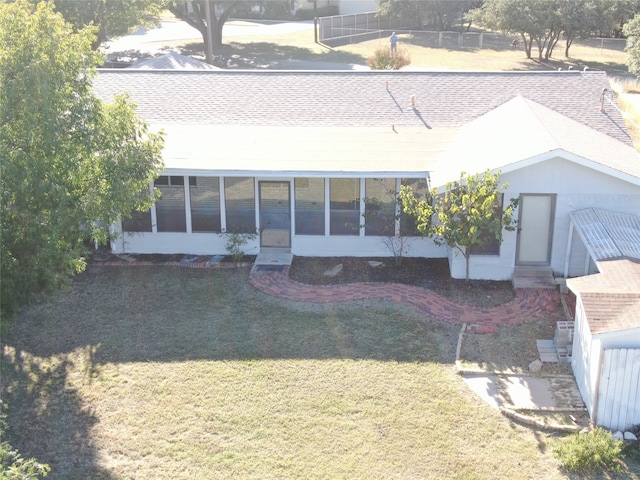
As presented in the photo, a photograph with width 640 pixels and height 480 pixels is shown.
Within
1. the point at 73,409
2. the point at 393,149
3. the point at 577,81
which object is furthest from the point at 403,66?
the point at 73,409

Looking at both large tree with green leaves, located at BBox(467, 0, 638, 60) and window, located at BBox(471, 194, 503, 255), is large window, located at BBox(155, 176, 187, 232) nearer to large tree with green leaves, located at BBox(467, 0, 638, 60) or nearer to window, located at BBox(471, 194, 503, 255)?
window, located at BBox(471, 194, 503, 255)

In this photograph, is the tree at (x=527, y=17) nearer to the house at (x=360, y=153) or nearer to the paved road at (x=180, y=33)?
the paved road at (x=180, y=33)

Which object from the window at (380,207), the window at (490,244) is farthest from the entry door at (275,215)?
the window at (490,244)

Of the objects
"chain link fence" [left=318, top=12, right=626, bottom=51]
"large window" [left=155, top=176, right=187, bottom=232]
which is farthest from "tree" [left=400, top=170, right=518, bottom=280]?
"chain link fence" [left=318, top=12, right=626, bottom=51]

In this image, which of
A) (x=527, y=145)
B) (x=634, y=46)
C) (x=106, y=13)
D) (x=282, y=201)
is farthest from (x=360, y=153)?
(x=634, y=46)

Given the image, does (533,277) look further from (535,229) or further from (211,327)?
(211,327)

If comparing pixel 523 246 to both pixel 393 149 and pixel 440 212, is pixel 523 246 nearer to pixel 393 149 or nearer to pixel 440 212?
pixel 440 212
